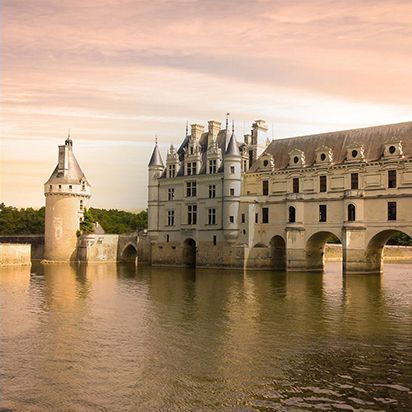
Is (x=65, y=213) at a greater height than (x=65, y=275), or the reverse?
(x=65, y=213)

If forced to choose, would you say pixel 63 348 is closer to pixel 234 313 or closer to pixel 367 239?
pixel 234 313

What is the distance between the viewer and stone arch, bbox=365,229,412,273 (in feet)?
151

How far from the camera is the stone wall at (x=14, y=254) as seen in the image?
5547 centimetres

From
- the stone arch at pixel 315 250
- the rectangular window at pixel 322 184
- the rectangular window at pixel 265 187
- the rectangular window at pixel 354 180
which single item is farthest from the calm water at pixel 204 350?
the rectangular window at pixel 265 187

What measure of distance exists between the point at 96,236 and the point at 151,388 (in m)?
50.6

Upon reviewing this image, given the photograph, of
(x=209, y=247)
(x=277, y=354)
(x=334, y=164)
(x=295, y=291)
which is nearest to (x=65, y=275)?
(x=209, y=247)

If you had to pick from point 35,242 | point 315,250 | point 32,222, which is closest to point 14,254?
point 35,242

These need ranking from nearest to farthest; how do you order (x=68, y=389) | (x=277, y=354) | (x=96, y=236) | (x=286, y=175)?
(x=68, y=389) < (x=277, y=354) < (x=286, y=175) < (x=96, y=236)

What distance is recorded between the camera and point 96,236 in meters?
63.7

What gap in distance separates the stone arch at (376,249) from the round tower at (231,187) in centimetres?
1266

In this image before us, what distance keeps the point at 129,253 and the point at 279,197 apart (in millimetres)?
21727

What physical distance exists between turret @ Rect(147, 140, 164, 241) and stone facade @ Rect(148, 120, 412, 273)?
110 millimetres

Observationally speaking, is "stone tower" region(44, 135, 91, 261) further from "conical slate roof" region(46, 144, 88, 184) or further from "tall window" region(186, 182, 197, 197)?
"tall window" region(186, 182, 197, 197)

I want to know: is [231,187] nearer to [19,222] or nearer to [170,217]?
[170,217]
